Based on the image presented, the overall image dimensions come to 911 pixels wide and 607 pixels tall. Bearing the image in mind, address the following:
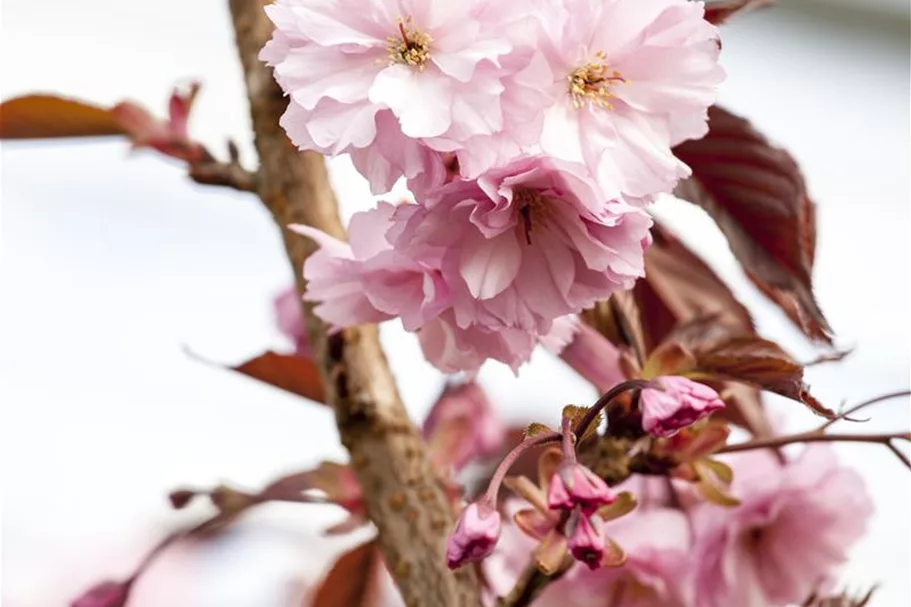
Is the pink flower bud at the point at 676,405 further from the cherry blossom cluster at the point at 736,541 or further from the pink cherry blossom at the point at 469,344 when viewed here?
the cherry blossom cluster at the point at 736,541

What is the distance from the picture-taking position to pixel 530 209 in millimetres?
238

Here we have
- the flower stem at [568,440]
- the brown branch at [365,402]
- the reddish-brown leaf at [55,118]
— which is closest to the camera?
the flower stem at [568,440]

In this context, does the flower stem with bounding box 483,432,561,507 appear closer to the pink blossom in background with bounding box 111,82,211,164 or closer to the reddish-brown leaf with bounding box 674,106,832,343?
the reddish-brown leaf with bounding box 674,106,832,343

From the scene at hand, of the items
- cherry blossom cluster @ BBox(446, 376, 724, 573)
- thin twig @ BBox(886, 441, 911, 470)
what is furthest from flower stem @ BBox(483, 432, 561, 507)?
thin twig @ BBox(886, 441, 911, 470)

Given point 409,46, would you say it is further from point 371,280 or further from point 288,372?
point 288,372

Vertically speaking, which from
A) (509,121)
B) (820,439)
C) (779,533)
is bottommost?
(779,533)

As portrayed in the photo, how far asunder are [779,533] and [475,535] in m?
0.24

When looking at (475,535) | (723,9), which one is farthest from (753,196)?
(475,535)

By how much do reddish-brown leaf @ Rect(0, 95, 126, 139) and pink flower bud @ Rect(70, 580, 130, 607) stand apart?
18cm

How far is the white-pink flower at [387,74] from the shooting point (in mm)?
216

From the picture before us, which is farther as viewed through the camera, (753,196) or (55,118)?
(55,118)

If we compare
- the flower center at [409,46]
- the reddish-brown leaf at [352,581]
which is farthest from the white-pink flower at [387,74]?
the reddish-brown leaf at [352,581]

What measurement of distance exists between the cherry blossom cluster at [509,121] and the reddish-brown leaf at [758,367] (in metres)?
0.05

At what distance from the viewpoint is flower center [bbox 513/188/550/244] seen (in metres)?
0.23
